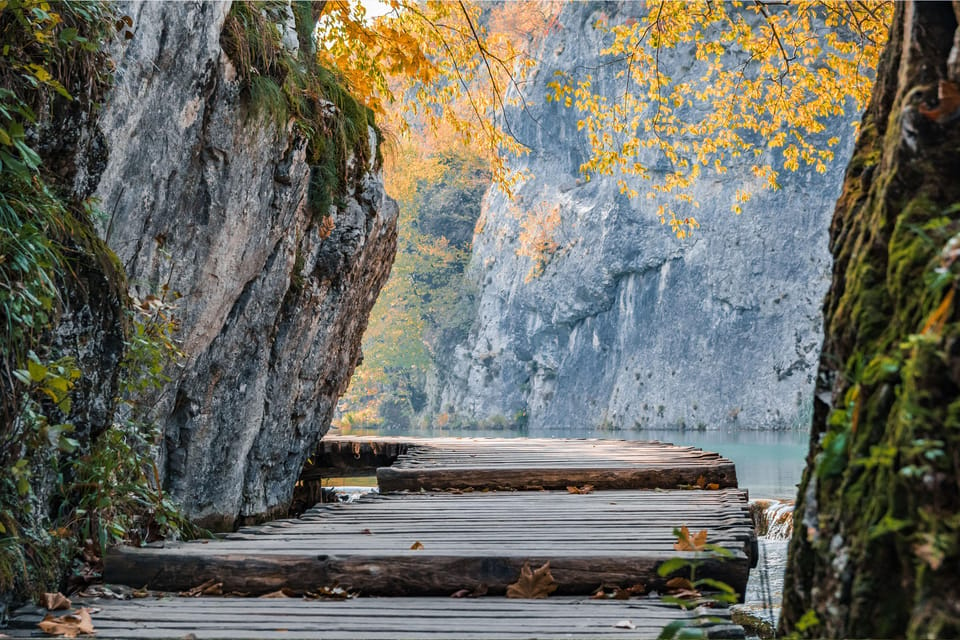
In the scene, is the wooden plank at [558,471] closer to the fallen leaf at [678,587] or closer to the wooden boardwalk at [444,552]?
the wooden boardwalk at [444,552]

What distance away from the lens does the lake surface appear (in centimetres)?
1762

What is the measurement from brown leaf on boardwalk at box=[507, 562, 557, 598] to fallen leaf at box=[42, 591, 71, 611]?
4.67 ft

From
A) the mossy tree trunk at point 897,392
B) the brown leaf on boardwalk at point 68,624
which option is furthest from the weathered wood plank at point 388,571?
the mossy tree trunk at point 897,392

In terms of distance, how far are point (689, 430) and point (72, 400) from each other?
111 ft

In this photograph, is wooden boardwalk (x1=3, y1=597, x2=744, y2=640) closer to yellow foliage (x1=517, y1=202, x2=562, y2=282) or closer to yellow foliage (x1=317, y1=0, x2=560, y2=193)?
yellow foliage (x1=317, y1=0, x2=560, y2=193)

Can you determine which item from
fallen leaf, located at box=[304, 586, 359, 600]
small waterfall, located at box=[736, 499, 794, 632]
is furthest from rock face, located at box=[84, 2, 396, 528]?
small waterfall, located at box=[736, 499, 794, 632]

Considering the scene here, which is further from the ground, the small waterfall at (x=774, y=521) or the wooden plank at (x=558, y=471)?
the wooden plank at (x=558, y=471)

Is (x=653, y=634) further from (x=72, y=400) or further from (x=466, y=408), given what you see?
(x=466, y=408)

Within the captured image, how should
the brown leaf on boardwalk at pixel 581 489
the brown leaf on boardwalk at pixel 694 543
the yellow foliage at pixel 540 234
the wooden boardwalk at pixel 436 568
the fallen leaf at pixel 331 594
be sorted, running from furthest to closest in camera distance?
the yellow foliage at pixel 540 234 < the brown leaf on boardwalk at pixel 581 489 < the brown leaf on boardwalk at pixel 694 543 < the fallen leaf at pixel 331 594 < the wooden boardwalk at pixel 436 568

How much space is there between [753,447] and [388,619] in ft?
86.8

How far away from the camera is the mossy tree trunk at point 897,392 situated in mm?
1322

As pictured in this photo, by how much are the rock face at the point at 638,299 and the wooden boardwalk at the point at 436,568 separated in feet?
94.8

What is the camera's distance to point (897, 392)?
1478 millimetres

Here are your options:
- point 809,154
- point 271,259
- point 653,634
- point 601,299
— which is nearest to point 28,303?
point 653,634
